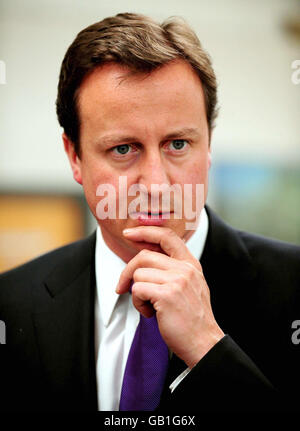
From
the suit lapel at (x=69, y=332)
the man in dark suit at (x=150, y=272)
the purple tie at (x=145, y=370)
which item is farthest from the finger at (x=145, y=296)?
the suit lapel at (x=69, y=332)

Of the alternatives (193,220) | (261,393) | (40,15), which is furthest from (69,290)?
(40,15)

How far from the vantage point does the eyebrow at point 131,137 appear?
0.98 meters

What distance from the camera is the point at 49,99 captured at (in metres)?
3.12

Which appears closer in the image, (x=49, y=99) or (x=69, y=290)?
(x=69, y=290)

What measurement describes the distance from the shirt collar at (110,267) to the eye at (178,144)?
0.74ft

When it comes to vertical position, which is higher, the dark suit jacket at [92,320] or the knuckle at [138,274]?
the knuckle at [138,274]

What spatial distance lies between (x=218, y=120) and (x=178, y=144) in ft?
8.36

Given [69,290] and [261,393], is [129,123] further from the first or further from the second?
[261,393]

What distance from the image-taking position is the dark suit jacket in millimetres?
1033

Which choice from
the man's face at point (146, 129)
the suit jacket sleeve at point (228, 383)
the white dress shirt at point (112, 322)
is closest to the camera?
the suit jacket sleeve at point (228, 383)

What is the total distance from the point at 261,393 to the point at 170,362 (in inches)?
8.3

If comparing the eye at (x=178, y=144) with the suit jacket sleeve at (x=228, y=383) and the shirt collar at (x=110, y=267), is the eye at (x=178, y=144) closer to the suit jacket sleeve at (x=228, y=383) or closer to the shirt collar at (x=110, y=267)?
the shirt collar at (x=110, y=267)

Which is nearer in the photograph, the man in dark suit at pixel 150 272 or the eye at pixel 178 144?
the man in dark suit at pixel 150 272

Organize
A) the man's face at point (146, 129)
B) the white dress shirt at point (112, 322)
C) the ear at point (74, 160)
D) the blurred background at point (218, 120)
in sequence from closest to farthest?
the man's face at point (146, 129)
the white dress shirt at point (112, 322)
the ear at point (74, 160)
the blurred background at point (218, 120)
